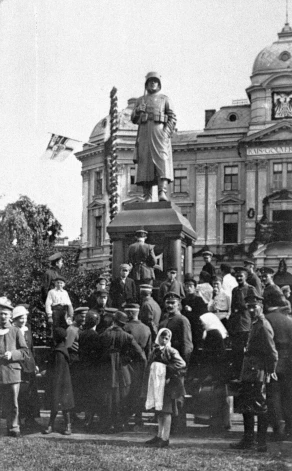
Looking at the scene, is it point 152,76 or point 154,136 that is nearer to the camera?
point 152,76

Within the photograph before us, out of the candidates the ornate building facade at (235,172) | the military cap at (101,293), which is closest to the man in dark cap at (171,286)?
the military cap at (101,293)

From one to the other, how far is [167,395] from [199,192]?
4865 centimetres

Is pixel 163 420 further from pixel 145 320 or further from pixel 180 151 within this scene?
pixel 180 151

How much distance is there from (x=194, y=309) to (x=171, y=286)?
2.60 ft

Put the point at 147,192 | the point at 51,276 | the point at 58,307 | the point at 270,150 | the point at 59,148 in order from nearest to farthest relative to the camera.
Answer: the point at 58,307
the point at 51,276
the point at 147,192
the point at 59,148
the point at 270,150

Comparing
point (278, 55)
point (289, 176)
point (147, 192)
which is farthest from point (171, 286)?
point (278, 55)

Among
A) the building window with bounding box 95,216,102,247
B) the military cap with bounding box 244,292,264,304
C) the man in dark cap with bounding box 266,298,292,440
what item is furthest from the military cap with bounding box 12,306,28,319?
the building window with bounding box 95,216,102,247

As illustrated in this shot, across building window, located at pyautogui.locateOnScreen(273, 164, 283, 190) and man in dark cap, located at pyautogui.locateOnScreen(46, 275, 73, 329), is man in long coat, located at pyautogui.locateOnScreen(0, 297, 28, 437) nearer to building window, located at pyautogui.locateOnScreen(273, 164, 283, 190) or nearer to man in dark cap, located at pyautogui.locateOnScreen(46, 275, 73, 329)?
man in dark cap, located at pyautogui.locateOnScreen(46, 275, 73, 329)

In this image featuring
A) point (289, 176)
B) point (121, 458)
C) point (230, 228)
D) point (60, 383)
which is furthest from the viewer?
point (230, 228)

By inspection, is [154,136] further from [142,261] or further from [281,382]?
[281,382]

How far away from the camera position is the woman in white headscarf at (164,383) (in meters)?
9.55

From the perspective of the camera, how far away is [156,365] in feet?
32.0

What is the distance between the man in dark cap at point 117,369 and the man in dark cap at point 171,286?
209 cm

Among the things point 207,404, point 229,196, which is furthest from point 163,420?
point 229,196
